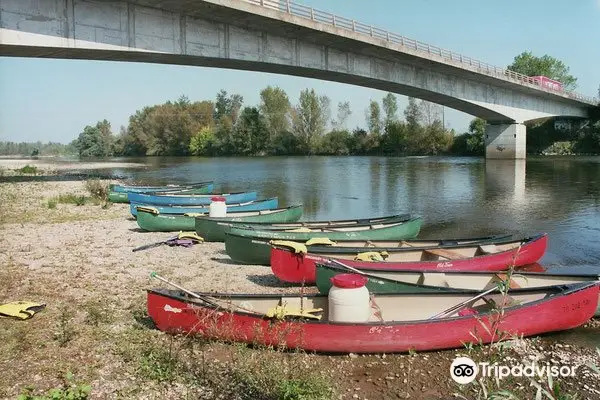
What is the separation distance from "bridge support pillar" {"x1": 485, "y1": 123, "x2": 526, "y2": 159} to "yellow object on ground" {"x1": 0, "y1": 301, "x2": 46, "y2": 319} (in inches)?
2126

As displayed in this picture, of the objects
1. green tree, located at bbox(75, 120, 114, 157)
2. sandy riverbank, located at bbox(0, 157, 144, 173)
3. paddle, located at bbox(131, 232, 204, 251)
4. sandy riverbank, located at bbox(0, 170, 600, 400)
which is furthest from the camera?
green tree, located at bbox(75, 120, 114, 157)

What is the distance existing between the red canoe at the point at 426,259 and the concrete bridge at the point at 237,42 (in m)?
17.4

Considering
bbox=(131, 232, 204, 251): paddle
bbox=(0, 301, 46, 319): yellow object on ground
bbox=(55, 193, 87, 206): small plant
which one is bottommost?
bbox=(0, 301, 46, 319): yellow object on ground

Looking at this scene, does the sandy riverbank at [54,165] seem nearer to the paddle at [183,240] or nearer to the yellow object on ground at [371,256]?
the paddle at [183,240]

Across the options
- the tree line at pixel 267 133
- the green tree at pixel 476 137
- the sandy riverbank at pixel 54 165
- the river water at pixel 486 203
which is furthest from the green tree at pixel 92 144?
the river water at pixel 486 203

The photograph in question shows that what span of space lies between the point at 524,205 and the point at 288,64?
15744mm

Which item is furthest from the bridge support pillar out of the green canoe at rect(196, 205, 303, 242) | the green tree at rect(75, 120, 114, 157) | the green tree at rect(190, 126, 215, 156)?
the green tree at rect(75, 120, 114, 157)

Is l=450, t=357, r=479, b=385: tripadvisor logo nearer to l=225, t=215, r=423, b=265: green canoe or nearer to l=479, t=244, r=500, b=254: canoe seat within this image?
l=479, t=244, r=500, b=254: canoe seat

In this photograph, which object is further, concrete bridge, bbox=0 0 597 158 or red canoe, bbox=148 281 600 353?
concrete bridge, bbox=0 0 597 158

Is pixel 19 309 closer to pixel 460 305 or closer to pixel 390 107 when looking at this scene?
pixel 460 305

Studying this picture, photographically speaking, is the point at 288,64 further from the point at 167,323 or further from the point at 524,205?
the point at 167,323

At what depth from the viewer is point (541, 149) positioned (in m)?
72.7

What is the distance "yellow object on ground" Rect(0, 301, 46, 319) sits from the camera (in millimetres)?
7176

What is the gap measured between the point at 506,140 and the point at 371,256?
50.0m
